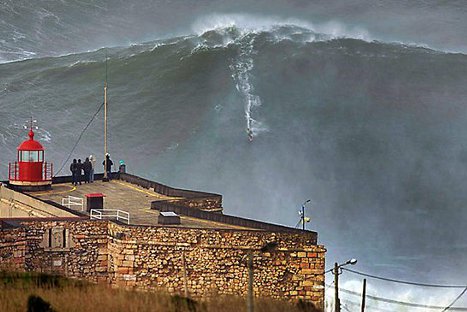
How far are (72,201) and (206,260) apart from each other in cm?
865

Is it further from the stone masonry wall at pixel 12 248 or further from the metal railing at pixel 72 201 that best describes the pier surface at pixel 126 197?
the stone masonry wall at pixel 12 248

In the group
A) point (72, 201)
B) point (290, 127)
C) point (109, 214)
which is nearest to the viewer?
point (109, 214)

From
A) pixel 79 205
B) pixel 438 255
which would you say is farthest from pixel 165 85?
pixel 79 205

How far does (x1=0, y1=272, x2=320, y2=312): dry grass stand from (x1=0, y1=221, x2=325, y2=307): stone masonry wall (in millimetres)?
3575

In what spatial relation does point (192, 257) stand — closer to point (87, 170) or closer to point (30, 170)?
point (30, 170)

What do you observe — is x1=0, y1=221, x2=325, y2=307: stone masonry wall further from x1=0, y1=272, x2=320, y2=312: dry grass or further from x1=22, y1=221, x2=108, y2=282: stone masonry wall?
x1=0, y1=272, x2=320, y2=312: dry grass

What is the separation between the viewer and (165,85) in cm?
9088

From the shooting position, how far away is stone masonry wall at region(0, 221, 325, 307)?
3006 cm

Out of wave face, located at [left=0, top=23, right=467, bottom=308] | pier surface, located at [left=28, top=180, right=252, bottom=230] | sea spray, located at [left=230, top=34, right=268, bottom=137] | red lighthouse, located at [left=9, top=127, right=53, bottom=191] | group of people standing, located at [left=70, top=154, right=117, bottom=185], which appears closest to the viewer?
pier surface, located at [left=28, top=180, right=252, bottom=230]

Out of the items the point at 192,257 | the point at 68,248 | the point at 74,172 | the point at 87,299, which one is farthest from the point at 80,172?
the point at 87,299

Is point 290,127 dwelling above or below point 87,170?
above

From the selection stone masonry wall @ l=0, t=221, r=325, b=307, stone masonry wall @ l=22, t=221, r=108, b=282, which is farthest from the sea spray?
stone masonry wall @ l=0, t=221, r=325, b=307

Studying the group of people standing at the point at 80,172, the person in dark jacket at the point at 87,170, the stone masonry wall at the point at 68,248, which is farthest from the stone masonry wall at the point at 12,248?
the person in dark jacket at the point at 87,170

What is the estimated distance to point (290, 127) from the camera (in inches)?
3088
